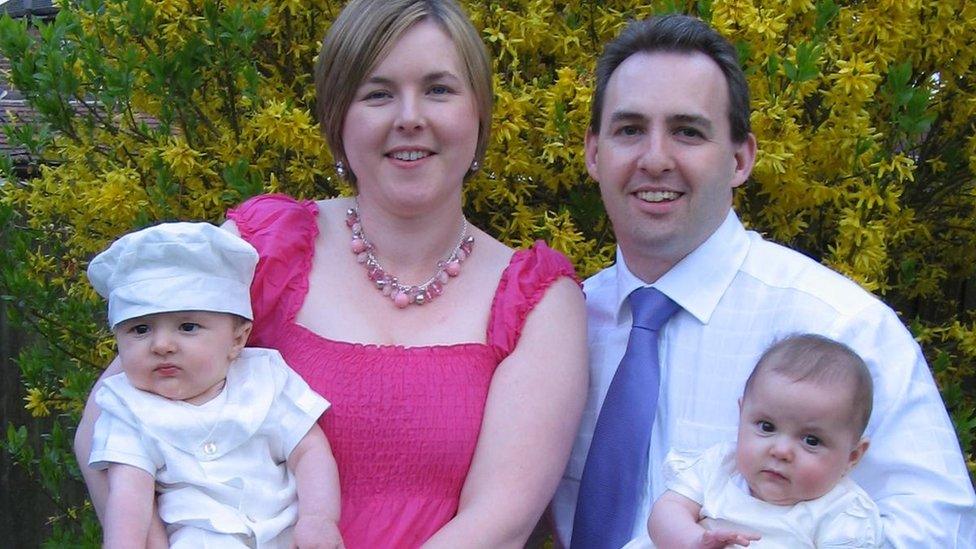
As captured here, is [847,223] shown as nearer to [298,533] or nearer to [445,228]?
[445,228]

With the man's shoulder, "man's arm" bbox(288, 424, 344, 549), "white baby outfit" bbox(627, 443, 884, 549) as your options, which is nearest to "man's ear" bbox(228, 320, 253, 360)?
"man's arm" bbox(288, 424, 344, 549)

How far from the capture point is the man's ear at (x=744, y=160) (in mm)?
2771

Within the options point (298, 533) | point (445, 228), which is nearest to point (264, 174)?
point (445, 228)

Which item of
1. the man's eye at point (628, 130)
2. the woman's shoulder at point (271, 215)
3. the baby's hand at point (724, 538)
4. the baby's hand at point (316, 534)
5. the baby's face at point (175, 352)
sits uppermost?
the man's eye at point (628, 130)

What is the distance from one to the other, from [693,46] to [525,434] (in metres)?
1.00

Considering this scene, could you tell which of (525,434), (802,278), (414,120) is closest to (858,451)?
(802,278)

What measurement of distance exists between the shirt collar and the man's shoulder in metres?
0.03

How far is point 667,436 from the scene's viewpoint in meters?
2.61

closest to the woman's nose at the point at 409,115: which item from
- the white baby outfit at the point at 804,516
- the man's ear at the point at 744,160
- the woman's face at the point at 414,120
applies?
the woman's face at the point at 414,120

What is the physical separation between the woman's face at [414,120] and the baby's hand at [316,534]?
758mm

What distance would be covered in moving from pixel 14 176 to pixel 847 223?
9.32 ft

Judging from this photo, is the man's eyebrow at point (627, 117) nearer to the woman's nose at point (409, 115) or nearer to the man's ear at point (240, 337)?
the woman's nose at point (409, 115)

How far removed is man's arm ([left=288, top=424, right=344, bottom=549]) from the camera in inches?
91.7

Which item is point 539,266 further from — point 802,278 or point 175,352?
point 175,352
